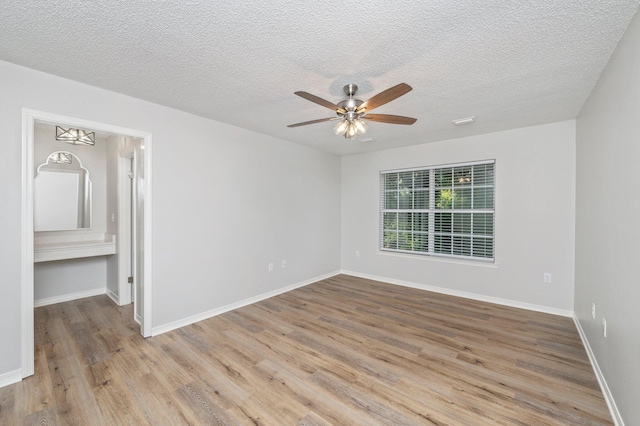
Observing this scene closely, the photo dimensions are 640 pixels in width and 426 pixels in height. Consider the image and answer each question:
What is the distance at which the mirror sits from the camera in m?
3.83

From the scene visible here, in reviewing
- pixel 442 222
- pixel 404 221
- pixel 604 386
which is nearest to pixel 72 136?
pixel 404 221

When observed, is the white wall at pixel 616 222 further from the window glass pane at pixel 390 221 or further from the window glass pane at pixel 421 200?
the window glass pane at pixel 390 221

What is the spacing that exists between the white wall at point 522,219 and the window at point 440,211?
16cm

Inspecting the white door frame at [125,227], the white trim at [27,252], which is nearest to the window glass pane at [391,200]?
the white door frame at [125,227]

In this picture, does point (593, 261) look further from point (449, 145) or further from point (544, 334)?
point (449, 145)

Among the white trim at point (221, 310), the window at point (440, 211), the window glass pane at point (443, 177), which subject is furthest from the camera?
the window glass pane at point (443, 177)

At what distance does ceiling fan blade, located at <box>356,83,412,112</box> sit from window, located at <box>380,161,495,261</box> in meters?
2.76

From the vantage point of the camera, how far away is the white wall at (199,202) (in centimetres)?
213

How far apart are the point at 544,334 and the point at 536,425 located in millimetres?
1617

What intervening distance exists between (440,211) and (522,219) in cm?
109

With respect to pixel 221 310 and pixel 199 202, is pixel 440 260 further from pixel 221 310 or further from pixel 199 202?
pixel 199 202

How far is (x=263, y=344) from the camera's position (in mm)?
2732

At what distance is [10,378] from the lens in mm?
2098

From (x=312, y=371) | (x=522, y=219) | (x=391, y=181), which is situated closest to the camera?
(x=312, y=371)
